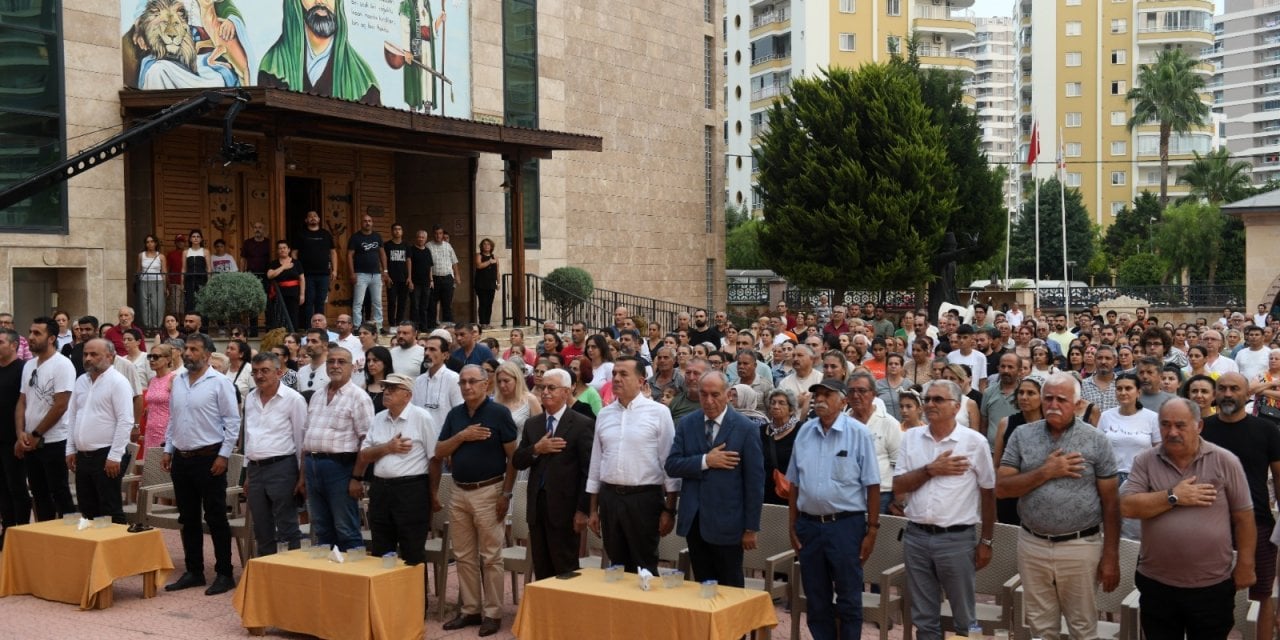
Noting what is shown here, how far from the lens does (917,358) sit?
12930mm

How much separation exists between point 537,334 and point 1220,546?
17.6 meters

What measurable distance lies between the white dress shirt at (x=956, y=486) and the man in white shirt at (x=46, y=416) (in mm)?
6994

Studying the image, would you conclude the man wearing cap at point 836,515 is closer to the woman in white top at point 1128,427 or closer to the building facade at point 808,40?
the woman in white top at point 1128,427

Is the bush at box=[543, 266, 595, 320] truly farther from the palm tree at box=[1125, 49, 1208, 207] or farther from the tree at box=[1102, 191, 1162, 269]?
the palm tree at box=[1125, 49, 1208, 207]

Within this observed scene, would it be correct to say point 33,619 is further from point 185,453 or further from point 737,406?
point 737,406

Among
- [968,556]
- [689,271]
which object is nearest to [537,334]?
[689,271]

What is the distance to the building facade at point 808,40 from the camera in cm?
7244

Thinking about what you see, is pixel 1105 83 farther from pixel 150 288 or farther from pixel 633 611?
pixel 633 611

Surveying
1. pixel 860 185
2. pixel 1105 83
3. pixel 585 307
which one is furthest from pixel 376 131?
pixel 1105 83

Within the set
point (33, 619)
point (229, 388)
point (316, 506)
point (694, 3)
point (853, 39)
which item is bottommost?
point (33, 619)

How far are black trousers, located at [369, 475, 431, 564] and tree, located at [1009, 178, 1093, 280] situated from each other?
6501 cm

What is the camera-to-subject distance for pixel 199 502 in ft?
32.5

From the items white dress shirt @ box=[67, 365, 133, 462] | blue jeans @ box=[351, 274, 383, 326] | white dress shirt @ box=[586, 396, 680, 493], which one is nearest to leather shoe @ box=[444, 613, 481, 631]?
white dress shirt @ box=[586, 396, 680, 493]

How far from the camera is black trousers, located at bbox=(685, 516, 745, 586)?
7.75 metres
